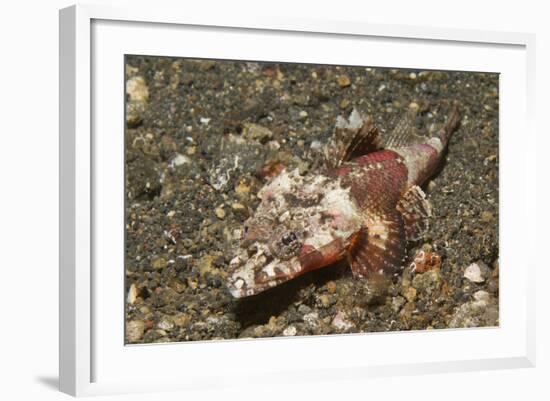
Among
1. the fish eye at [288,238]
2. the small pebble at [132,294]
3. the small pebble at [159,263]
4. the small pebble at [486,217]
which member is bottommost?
the small pebble at [132,294]

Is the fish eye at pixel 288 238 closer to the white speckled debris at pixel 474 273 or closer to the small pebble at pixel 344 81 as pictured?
the small pebble at pixel 344 81

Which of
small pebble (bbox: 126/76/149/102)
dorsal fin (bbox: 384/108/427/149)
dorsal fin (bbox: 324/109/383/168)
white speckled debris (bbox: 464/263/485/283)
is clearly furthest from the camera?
white speckled debris (bbox: 464/263/485/283)

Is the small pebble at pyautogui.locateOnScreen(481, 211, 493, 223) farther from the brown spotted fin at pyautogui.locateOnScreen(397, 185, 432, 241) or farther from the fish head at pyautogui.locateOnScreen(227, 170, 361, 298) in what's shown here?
the fish head at pyautogui.locateOnScreen(227, 170, 361, 298)

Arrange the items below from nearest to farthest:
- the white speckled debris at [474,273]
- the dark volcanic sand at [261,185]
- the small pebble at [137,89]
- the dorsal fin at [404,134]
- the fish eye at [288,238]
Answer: the small pebble at [137,89], the dark volcanic sand at [261,185], the fish eye at [288,238], the dorsal fin at [404,134], the white speckled debris at [474,273]

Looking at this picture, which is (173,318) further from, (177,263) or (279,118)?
(279,118)

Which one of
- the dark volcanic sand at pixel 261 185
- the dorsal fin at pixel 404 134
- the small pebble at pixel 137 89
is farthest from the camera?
the dorsal fin at pixel 404 134

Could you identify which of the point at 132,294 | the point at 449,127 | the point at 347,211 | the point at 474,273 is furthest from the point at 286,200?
the point at 474,273

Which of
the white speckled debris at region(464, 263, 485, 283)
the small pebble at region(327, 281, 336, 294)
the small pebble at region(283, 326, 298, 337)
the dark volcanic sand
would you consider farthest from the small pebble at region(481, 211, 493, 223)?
the small pebble at region(283, 326, 298, 337)

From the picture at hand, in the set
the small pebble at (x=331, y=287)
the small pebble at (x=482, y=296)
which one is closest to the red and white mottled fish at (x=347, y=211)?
the small pebble at (x=331, y=287)
